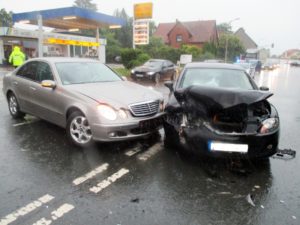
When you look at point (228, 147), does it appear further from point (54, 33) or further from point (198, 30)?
point (198, 30)

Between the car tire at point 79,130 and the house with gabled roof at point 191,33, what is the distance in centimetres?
5499

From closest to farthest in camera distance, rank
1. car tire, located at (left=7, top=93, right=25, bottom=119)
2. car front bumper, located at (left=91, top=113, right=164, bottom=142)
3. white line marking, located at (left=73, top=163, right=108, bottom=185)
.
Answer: white line marking, located at (left=73, top=163, right=108, bottom=185) → car front bumper, located at (left=91, top=113, right=164, bottom=142) → car tire, located at (left=7, top=93, right=25, bottom=119)

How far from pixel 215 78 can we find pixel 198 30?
5657 cm

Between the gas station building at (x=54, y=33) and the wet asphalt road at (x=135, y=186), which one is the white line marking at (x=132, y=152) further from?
the gas station building at (x=54, y=33)

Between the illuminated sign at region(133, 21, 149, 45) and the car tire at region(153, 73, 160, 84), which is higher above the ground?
the illuminated sign at region(133, 21, 149, 45)

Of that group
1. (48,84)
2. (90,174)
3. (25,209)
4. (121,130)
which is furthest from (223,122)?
(48,84)

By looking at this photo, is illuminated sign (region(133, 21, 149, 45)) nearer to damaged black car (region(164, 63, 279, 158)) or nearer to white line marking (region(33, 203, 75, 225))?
damaged black car (region(164, 63, 279, 158))

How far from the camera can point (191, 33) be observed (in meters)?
58.9

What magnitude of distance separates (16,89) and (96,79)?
2161 mm

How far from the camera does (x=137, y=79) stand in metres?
18.8

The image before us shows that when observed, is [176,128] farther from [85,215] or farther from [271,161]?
[85,215]

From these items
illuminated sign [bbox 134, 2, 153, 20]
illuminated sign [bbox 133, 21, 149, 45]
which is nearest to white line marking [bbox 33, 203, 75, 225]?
illuminated sign [bbox 133, 21, 149, 45]

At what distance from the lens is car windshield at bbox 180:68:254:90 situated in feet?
20.0

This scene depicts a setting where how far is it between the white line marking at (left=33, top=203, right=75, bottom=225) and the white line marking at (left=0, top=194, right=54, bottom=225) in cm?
25
